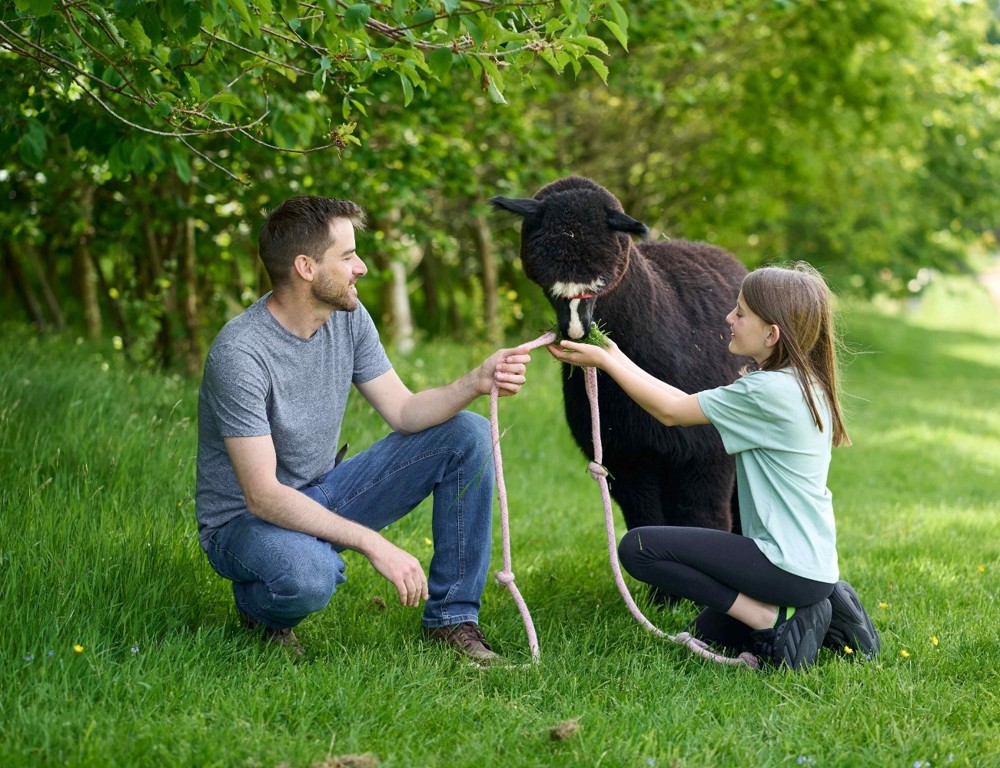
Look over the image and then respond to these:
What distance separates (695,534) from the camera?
3824 mm

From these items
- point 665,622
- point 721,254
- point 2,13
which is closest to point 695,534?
point 665,622

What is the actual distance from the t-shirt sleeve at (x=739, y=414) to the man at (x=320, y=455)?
0.71 m

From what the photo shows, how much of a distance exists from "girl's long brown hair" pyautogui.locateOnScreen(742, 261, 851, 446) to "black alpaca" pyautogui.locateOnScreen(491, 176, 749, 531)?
54cm

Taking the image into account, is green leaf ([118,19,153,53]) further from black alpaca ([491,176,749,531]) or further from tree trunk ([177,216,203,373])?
tree trunk ([177,216,203,373])

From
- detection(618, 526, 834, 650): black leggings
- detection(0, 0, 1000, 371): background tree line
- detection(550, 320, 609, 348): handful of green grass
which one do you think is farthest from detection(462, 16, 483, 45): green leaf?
detection(618, 526, 834, 650): black leggings

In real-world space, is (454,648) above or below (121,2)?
below

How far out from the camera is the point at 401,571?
3.45 metres

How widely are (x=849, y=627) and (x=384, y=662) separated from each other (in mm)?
1681

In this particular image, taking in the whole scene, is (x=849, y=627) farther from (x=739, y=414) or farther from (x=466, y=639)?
(x=466, y=639)

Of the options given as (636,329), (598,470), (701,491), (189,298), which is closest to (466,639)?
(598,470)

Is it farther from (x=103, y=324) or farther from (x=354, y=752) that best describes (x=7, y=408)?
(x=103, y=324)

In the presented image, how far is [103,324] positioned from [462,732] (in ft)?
36.2

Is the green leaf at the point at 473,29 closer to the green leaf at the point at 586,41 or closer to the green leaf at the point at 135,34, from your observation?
the green leaf at the point at 586,41

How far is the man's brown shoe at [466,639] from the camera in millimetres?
3830
